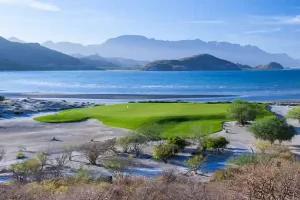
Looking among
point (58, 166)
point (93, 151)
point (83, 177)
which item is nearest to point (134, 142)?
point (93, 151)

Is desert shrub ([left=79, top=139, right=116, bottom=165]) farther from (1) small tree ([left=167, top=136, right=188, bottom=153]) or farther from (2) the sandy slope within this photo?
(2) the sandy slope

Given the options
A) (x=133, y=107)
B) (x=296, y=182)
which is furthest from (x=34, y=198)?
(x=133, y=107)

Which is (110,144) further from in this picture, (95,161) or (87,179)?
(87,179)

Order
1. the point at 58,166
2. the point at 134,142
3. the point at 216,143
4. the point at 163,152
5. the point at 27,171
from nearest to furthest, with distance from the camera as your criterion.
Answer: the point at 27,171 → the point at 58,166 → the point at 163,152 → the point at 216,143 → the point at 134,142

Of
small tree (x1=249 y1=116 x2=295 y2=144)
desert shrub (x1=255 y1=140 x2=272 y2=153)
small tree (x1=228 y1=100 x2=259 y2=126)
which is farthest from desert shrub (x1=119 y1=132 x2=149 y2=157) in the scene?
small tree (x1=228 y1=100 x2=259 y2=126)

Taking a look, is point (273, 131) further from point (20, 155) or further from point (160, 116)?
point (20, 155)

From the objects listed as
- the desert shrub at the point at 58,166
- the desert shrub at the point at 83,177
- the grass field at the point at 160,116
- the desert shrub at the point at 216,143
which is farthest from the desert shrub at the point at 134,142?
the desert shrub at the point at 83,177
